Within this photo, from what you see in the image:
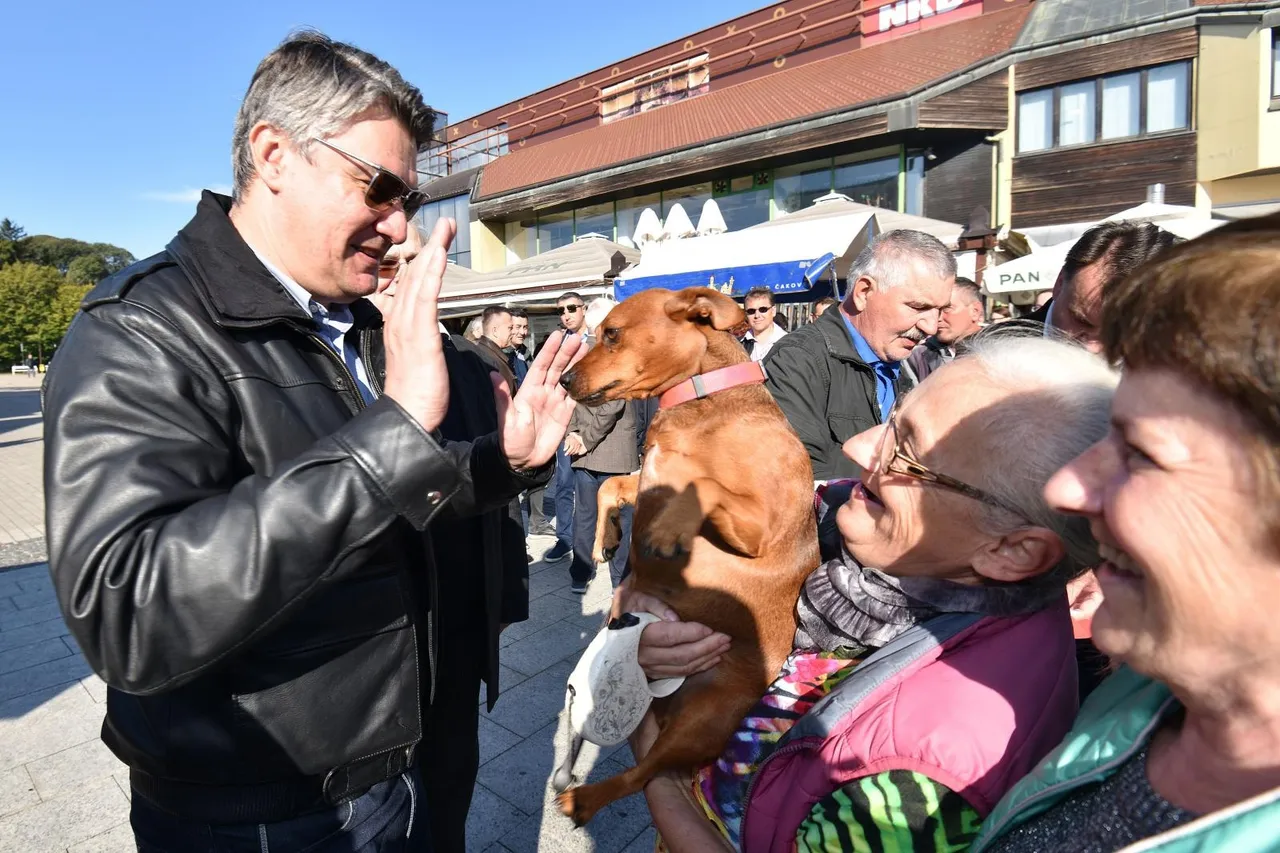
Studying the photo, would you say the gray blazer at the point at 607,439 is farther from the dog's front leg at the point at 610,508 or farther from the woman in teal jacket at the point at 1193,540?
the woman in teal jacket at the point at 1193,540

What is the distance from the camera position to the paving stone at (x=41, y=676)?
4066 mm

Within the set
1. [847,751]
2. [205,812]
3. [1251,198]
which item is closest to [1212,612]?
[847,751]

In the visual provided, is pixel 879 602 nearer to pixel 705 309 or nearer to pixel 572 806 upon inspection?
pixel 572 806

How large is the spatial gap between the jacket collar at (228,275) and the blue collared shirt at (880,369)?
8.91ft

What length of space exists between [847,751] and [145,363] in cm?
134

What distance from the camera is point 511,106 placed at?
25.7 m

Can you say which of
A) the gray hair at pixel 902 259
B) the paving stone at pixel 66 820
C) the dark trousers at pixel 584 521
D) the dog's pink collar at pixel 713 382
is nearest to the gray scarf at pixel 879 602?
the dog's pink collar at pixel 713 382

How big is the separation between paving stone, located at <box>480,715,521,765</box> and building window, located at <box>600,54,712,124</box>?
68.1 feet

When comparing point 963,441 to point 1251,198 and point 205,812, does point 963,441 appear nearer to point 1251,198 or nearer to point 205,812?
point 205,812

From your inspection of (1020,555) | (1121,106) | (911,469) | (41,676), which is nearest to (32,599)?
(41,676)

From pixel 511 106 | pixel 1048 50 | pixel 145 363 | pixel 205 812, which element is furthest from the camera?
pixel 511 106

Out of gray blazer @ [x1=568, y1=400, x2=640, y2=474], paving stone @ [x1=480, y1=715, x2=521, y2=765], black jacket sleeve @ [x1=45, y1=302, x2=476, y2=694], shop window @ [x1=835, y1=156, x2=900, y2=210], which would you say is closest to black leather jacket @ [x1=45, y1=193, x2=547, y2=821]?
black jacket sleeve @ [x1=45, y1=302, x2=476, y2=694]

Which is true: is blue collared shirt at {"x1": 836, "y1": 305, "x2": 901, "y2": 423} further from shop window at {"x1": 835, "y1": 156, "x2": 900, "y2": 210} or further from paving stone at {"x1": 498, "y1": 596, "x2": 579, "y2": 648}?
shop window at {"x1": 835, "y1": 156, "x2": 900, "y2": 210}

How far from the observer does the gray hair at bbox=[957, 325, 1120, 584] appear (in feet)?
3.99
